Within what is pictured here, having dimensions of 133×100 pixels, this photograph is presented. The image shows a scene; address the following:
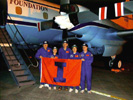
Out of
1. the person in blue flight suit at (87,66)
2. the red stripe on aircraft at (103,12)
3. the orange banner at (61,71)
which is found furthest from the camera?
the red stripe on aircraft at (103,12)

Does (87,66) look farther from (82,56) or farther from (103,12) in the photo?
(103,12)

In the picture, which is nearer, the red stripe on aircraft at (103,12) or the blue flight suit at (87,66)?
the blue flight suit at (87,66)

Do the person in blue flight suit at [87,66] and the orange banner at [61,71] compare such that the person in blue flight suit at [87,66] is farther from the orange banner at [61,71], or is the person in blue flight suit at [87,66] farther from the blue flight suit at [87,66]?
the orange banner at [61,71]

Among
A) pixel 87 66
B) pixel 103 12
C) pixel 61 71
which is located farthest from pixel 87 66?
Answer: pixel 103 12

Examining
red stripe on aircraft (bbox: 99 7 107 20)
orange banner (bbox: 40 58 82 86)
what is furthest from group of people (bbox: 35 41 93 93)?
red stripe on aircraft (bbox: 99 7 107 20)

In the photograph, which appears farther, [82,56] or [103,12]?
[103,12]

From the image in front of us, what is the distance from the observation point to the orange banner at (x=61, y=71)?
4.95 m

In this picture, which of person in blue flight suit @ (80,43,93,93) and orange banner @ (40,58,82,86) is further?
orange banner @ (40,58,82,86)

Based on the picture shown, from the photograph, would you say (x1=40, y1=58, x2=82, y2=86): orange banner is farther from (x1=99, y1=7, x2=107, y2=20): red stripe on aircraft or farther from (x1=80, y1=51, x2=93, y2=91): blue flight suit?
(x1=99, y1=7, x2=107, y2=20): red stripe on aircraft

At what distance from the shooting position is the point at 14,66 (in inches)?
228

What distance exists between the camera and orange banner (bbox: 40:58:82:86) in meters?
4.95

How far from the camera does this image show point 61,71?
5141 millimetres

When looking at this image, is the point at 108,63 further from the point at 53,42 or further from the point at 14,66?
the point at 14,66

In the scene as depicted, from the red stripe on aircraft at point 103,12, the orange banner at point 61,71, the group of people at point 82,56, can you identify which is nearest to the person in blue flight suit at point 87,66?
the group of people at point 82,56
